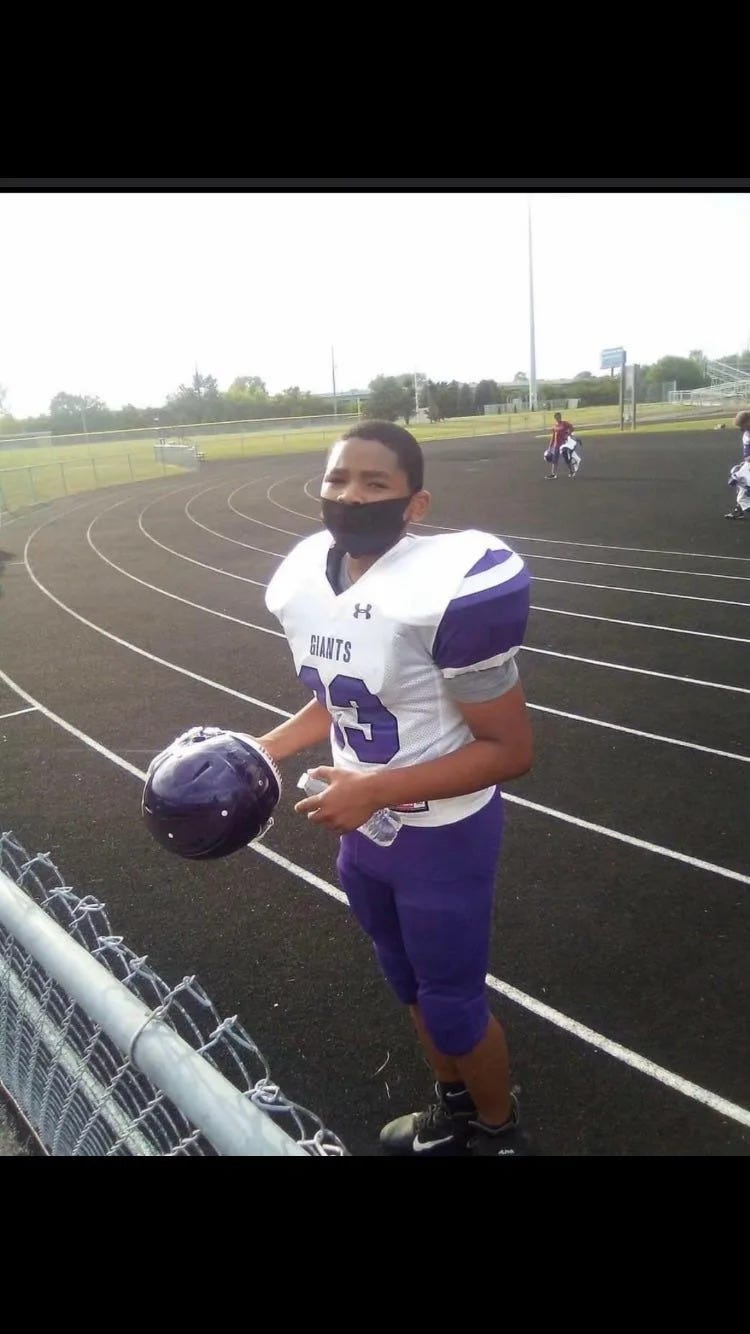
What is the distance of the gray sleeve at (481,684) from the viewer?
5.85 ft

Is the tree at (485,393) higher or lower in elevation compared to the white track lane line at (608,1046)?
higher

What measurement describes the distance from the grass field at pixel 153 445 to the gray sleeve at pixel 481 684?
15972 millimetres

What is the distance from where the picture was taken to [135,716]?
20.4ft

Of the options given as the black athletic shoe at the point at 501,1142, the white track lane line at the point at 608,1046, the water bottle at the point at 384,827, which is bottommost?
the white track lane line at the point at 608,1046

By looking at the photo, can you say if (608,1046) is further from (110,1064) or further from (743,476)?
(743,476)

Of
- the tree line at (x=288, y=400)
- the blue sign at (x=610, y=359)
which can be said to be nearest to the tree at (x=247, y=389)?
the tree line at (x=288, y=400)

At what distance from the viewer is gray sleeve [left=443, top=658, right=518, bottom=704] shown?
178 centimetres

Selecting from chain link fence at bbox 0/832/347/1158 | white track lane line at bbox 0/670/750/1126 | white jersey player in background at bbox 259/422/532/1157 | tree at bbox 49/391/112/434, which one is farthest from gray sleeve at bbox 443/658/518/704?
tree at bbox 49/391/112/434

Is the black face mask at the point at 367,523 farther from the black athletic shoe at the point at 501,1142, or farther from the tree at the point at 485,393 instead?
the tree at the point at 485,393

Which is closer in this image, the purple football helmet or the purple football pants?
the purple football helmet

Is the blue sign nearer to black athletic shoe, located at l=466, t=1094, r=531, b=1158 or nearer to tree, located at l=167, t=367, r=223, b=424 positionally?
tree, located at l=167, t=367, r=223, b=424

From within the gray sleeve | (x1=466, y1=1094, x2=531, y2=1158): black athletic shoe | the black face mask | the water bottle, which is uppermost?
the black face mask

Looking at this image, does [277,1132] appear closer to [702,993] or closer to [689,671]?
[702,993]
